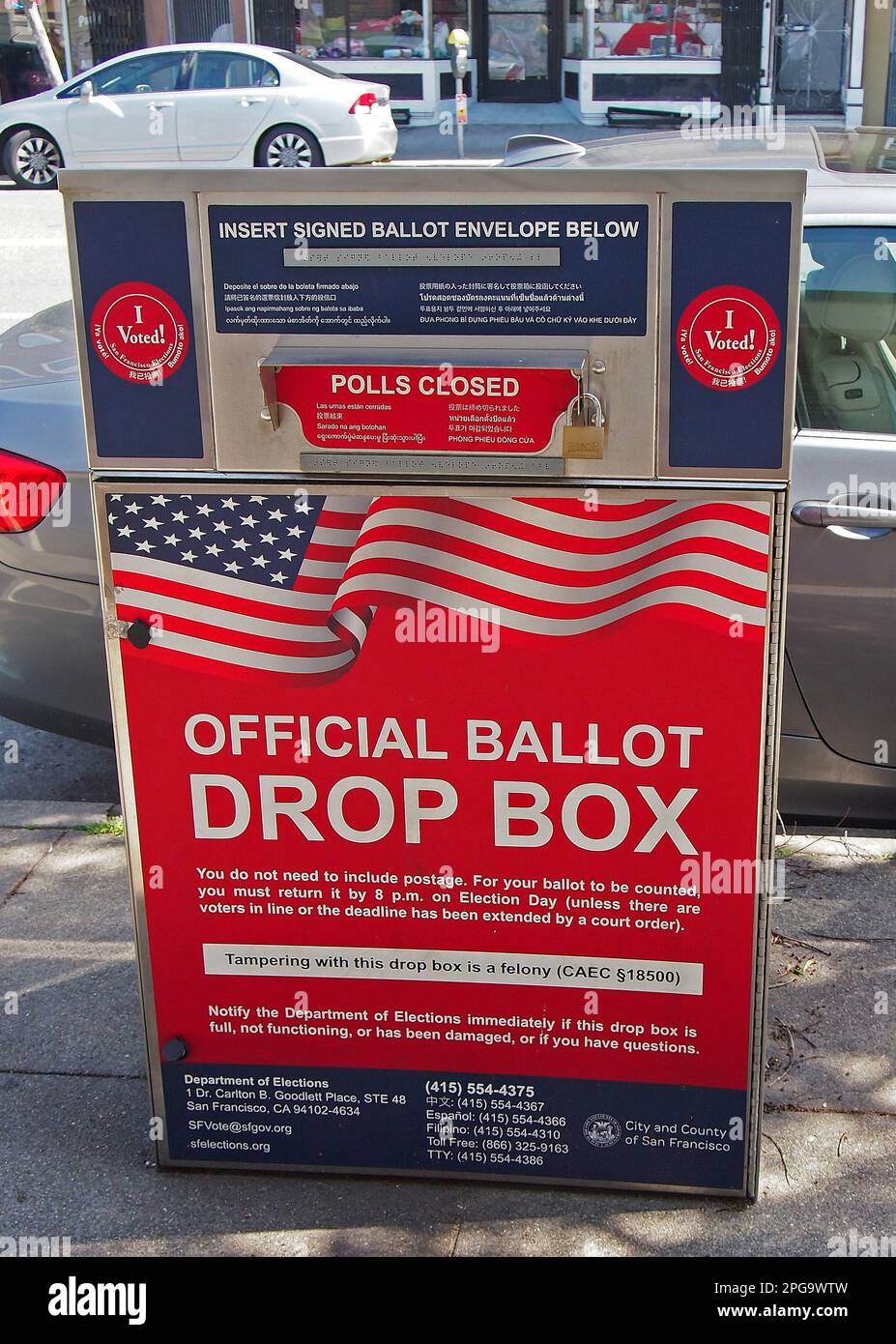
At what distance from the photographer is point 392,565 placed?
256 cm

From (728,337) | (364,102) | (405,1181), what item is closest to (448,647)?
(728,337)

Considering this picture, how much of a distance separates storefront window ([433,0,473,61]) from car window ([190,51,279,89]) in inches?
311

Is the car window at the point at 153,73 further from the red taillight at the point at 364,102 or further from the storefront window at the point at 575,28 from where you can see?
the storefront window at the point at 575,28

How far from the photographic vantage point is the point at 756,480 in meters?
2.45

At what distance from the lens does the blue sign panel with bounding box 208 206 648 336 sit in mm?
2359

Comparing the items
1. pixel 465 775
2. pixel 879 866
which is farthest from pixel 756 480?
pixel 879 866

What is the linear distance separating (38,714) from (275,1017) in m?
2.03

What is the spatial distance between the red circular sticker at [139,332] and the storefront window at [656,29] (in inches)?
920

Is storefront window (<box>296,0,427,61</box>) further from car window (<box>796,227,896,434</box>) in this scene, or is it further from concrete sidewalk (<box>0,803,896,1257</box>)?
concrete sidewalk (<box>0,803,896,1257</box>)

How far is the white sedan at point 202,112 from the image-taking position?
17078mm

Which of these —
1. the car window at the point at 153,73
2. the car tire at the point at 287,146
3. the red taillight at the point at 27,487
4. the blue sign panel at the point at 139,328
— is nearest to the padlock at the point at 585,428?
the blue sign panel at the point at 139,328

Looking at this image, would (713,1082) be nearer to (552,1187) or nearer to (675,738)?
(552,1187)

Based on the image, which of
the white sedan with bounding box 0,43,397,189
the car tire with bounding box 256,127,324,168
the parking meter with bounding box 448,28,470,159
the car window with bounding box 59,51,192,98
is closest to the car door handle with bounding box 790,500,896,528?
the white sedan with bounding box 0,43,397,189

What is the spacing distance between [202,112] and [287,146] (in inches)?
42.4
